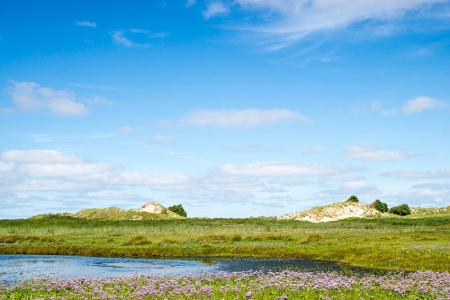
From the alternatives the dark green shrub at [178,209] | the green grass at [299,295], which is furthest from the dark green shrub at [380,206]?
the green grass at [299,295]

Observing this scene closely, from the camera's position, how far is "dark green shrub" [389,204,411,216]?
158 m

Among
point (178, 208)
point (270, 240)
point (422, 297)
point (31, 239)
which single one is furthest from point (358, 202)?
point (422, 297)

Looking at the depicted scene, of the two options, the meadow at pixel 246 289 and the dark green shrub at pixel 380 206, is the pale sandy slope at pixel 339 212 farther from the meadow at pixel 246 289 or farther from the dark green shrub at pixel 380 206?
the meadow at pixel 246 289

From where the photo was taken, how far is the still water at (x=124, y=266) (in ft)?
130

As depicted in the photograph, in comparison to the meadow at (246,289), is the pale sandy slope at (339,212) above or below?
above

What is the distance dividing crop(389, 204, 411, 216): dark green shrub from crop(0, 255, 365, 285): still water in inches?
4659

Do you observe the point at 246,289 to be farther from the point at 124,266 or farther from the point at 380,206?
the point at 380,206

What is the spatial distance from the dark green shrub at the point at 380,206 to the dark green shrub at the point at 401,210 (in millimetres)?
1934

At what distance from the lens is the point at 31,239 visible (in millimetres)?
75812

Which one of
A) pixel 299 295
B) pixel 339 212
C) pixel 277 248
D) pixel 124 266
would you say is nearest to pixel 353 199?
pixel 339 212

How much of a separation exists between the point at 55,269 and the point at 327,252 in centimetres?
2671

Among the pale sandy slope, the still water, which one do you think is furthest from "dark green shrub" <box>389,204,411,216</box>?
the still water

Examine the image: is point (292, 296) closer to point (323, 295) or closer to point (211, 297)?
point (323, 295)

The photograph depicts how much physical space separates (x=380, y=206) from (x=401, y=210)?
6316 mm
